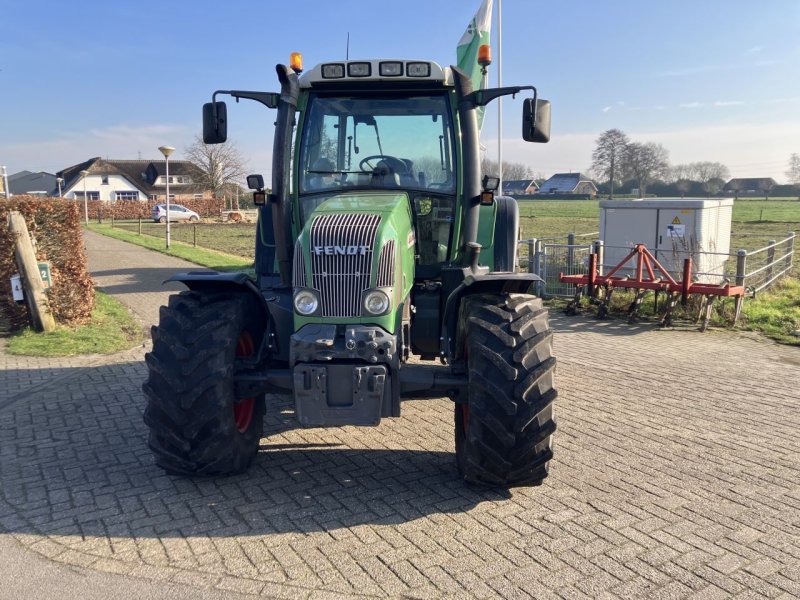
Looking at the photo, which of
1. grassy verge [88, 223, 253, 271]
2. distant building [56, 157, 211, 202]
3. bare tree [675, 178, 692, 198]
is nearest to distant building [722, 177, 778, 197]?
bare tree [675, 178, 692, 198]

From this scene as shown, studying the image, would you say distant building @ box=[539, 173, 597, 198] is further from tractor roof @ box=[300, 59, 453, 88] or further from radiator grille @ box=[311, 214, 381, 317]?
radiator grille @ box=[311, 214, 381, 317]

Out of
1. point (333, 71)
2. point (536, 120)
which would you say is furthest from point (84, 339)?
point (536, 120)

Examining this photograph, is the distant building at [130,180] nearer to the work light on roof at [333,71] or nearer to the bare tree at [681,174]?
the bare tree at [681,174]

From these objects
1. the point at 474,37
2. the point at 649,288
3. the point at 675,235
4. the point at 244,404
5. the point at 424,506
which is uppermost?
the point at 474,37

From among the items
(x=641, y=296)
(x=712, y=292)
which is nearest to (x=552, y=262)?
(x=641, y=296)

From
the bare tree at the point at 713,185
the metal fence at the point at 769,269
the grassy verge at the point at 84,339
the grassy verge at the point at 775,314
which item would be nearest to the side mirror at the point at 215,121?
the grassy verge at the point at 84,339

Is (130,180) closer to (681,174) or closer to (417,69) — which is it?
(681,174)

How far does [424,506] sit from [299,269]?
5.68 ft

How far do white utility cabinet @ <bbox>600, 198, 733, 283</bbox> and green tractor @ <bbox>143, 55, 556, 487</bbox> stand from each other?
25.1 ft

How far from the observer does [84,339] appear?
9469 mm

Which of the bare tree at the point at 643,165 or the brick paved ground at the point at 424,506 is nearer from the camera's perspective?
the brick paved ground at the point at 424,506

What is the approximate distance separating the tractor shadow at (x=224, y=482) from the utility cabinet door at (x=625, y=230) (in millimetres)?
8581

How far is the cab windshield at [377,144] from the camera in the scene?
5.55 m

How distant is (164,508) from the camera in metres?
4.38
